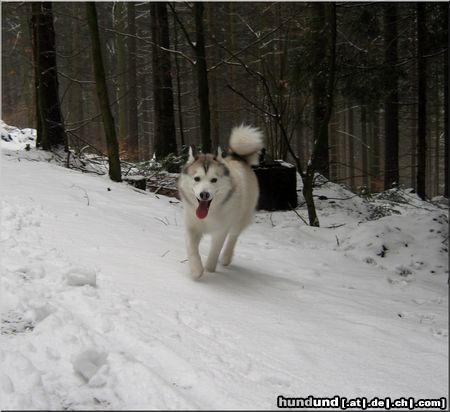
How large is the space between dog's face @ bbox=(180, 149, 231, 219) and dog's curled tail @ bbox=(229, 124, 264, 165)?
95cm

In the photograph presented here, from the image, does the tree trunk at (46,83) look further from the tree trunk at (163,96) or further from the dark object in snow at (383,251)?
the dark object in snow at (383,251)

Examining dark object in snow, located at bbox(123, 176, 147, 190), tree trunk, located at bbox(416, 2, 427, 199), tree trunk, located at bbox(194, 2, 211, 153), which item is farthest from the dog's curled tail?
dark object in snow, located at bbox(123, 176, 147, 190)

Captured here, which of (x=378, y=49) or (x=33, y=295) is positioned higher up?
(x=378, y=49)

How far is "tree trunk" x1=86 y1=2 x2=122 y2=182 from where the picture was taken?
803 cm

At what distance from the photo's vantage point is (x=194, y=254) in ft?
13.6

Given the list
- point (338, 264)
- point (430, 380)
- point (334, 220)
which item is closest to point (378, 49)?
point (334, 220)

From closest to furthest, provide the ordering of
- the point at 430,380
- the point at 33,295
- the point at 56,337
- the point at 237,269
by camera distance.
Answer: the point at 430,380
the point at 56,337
the point at 33,295
the point at 237,269

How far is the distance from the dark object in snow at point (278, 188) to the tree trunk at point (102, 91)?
2953mm

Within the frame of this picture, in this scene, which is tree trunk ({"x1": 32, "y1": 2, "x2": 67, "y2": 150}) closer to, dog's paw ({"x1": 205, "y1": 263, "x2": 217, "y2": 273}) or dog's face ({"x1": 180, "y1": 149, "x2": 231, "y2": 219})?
dog's paw ({"x1": 205, "y1": 263, "x2": 217, "y2": 273})

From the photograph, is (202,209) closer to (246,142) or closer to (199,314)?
(199,314)

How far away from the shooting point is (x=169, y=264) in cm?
427

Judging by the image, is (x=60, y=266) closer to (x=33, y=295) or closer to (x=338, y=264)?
(x=33, y=295)

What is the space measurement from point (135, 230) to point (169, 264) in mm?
1281

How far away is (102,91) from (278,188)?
12.6 feet
